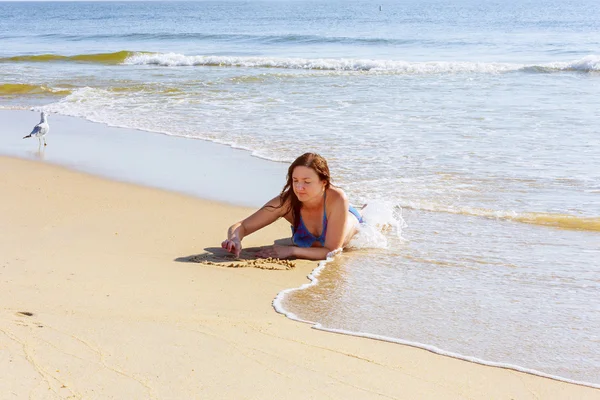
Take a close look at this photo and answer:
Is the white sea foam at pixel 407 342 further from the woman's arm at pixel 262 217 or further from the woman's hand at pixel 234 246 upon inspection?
the woman's arm at pixel 262 217

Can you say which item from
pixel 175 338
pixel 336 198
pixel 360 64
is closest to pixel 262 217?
pixel 336 198

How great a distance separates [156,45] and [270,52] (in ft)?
26.5

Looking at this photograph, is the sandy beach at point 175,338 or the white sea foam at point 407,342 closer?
the sandy beach at point 175,338

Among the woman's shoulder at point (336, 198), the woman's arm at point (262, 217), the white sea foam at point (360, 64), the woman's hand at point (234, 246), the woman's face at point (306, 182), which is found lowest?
the woman's hand at point (234, 246)

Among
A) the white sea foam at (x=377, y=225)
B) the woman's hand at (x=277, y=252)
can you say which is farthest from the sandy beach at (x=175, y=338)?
the white sea foam at (x=377, y=225)

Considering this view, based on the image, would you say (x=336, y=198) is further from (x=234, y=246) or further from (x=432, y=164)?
(x=432, y=164)

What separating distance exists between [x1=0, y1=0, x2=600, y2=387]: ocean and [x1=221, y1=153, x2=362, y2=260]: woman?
193 mm

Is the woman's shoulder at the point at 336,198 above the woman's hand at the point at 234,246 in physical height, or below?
above

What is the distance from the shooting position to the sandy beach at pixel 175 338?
3.13m

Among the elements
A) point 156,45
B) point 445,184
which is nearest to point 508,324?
point 445,184

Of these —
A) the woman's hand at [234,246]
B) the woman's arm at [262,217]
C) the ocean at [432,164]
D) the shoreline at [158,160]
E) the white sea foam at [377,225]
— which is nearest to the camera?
the ocean at [432,164]

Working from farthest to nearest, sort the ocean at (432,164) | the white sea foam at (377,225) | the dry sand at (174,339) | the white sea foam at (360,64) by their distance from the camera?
the white sea foam at (360,64) → the white sea foam at (377,225) → the ocean at (432,164) → the dry sand at (174,339)

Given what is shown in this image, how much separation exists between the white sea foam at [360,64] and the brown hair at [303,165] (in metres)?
16.5

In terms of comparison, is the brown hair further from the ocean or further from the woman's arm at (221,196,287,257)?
the ocean
